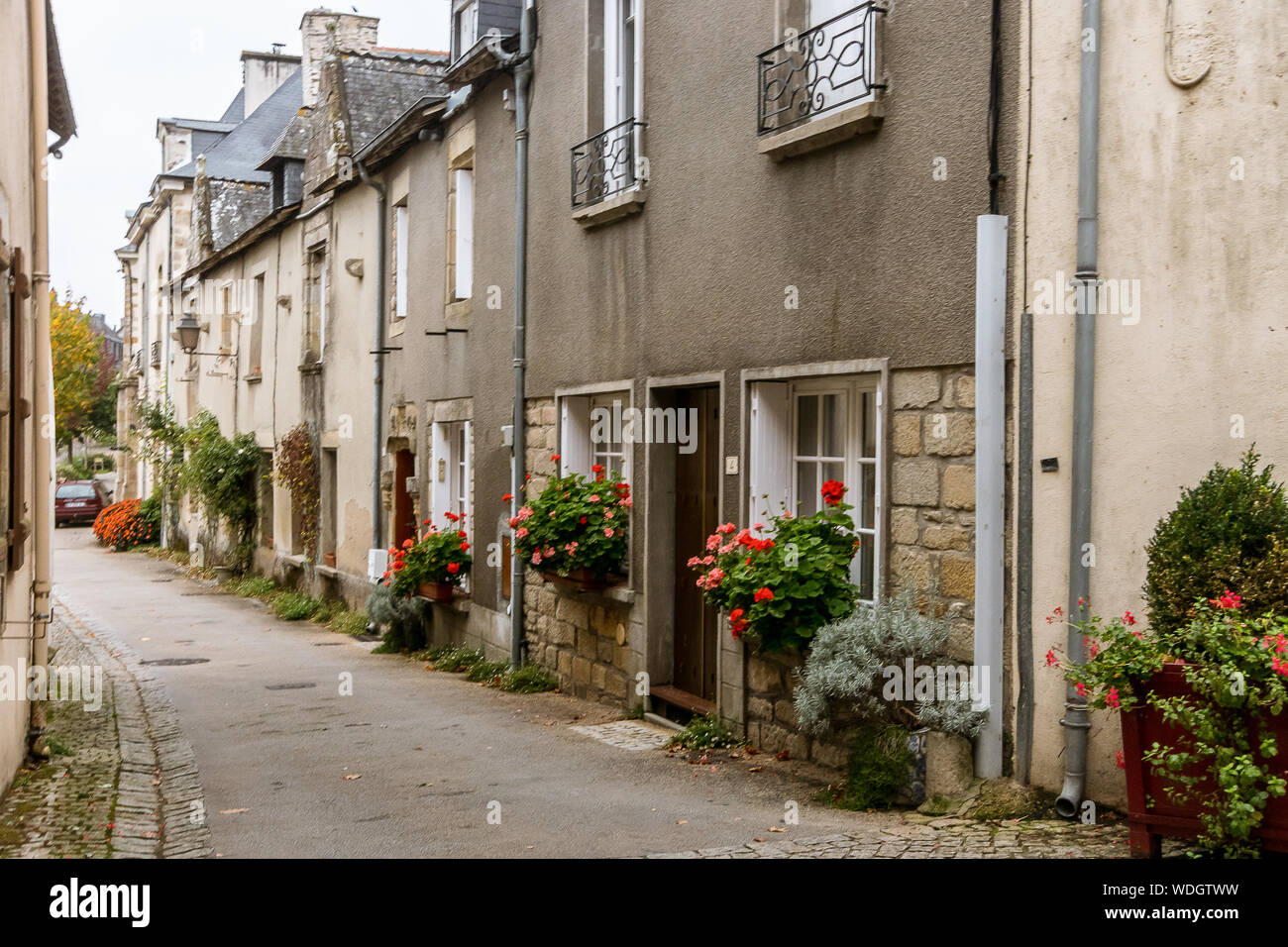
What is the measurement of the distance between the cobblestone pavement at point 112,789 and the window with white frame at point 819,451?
11.9 feet

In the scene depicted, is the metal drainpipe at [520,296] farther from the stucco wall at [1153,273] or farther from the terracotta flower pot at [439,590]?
the stucco wall at [1153,273]

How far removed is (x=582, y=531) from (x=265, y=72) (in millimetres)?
26509

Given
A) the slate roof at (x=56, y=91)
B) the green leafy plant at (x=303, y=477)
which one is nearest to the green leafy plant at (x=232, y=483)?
the green leafy plant at (x=303, y=477)

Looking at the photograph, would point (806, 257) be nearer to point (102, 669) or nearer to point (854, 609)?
point (854, 609)

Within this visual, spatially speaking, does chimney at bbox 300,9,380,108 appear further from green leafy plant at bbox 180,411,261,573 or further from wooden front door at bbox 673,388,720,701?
wooden front door at bbox 673,388,720,701

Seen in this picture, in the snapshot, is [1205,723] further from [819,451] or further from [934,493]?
[819,451]

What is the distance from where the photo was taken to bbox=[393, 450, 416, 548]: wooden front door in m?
15.3

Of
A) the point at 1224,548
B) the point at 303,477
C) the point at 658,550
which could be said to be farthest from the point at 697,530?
the point at 303,477

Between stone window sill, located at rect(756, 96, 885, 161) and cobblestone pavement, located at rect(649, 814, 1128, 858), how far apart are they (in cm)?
351

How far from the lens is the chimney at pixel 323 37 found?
69.1 feet

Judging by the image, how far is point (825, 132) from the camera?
7078 millimetres

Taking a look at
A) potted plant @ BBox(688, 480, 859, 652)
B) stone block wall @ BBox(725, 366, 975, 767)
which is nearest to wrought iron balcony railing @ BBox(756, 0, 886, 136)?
stone block wall @ BBox(725, 366, 975, 767)

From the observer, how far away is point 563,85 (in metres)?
10.7

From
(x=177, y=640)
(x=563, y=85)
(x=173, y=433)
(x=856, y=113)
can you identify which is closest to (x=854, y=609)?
(x=856, y=113)
